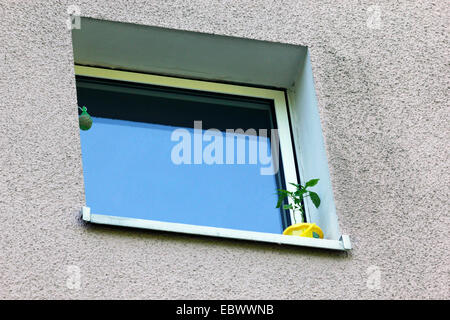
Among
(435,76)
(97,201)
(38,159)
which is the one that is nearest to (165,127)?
(97,201)

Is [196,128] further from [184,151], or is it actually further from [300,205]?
[300,205]

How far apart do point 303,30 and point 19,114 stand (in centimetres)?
179

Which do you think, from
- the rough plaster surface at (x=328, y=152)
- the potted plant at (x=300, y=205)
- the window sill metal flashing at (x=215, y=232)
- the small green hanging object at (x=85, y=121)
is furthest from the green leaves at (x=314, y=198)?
the small green hanging object at (x=85, y=121)

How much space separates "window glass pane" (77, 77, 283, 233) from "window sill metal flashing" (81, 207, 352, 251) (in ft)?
1.72

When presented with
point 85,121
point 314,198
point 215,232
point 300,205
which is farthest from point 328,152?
point 85,121

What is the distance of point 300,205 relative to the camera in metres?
5.77

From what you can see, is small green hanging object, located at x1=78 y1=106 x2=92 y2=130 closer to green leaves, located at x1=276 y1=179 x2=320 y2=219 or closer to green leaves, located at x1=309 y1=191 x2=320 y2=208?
green leaves, located at x1=276 y1=179 x2=320 y2=219

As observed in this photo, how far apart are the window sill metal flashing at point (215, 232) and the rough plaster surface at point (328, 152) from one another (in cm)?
4

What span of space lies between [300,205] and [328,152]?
38 cm

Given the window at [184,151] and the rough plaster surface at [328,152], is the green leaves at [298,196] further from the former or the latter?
the rough plaster surface at [328,152]

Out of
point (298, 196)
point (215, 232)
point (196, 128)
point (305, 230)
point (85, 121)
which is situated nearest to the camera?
point (215, 232)

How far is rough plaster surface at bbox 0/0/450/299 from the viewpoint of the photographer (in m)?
4.88

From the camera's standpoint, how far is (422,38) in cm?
618
